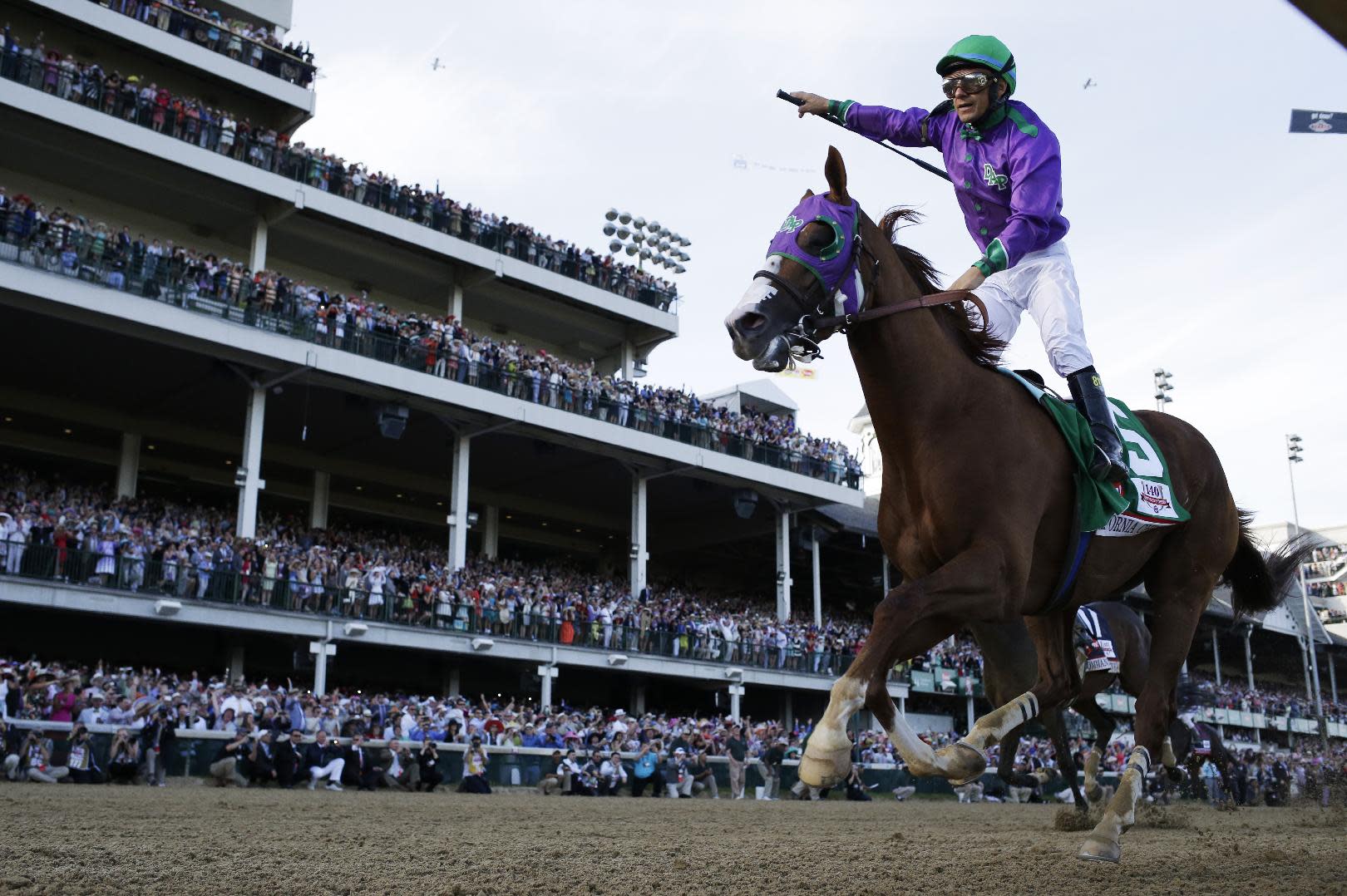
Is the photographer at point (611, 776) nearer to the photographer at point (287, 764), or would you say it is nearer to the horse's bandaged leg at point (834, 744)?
the photographer at point (287, 764)

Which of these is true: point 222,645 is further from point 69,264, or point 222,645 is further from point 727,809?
point 727,809

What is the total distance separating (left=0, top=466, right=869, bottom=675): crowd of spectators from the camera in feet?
69.7

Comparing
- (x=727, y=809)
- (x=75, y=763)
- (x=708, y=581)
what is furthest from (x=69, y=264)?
(x=708, y=581)

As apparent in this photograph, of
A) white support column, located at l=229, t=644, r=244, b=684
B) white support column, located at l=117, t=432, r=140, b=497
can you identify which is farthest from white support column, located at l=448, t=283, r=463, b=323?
white support column, located at l=229, t=644, r=244, b=684

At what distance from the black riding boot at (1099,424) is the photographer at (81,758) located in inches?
533

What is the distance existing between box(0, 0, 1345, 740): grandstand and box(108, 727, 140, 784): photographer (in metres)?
6.64

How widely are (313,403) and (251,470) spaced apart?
427 cm

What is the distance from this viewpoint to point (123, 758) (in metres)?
15.1

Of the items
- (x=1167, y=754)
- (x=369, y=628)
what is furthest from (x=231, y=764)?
(x=1167, y=754)

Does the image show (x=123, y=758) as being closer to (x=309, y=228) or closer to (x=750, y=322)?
(x=750, y=322)

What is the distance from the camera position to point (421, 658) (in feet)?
101

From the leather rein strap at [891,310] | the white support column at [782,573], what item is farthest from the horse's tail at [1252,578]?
the white support column at [782,573]

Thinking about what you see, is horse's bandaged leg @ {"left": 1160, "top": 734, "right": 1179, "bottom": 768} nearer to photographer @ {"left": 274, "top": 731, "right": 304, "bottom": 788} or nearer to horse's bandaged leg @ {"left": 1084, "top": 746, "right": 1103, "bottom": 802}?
horse's bandaged leg @ {"left": 1084, "top": 746, "right": 1103, "bottom": 802}

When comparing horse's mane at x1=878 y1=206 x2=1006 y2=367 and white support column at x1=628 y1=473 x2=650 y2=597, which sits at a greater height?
white support column at x1=628 y1=473 x2=650 y2=597
